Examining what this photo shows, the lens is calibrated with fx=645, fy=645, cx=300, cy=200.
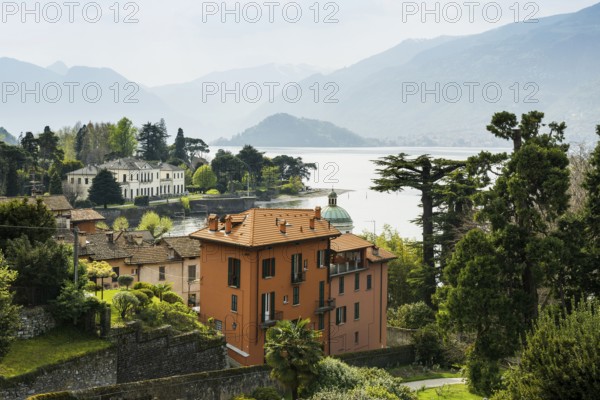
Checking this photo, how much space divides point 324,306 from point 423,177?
13.8 meters

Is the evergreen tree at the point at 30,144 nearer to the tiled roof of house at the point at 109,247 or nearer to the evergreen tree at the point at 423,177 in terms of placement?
the tiled roof of house at the point at 109,247

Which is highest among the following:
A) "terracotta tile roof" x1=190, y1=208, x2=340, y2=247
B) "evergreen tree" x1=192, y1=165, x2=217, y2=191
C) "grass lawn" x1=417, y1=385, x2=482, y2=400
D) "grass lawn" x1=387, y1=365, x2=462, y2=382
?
"evergreen tree" x1=192, y1=165, x2=217, y2=191

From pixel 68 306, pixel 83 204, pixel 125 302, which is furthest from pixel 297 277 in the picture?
pixel 83 204

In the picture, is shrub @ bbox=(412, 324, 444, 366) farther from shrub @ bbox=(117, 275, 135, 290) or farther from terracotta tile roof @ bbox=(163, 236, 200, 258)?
shrub @ bbox=(117, 275, 135, 290)

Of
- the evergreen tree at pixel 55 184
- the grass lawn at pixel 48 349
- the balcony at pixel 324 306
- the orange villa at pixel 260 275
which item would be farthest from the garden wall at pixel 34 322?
the evergreen tree at pixel 55 184

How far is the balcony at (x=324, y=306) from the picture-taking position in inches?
1335

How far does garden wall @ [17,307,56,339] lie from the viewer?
21.8 metres

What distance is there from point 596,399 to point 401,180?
29.2 m

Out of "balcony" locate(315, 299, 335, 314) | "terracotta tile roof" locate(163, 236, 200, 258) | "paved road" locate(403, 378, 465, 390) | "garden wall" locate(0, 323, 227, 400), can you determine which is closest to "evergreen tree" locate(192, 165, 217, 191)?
"terracotta tile roof" locate(163, 236, 200, 258)

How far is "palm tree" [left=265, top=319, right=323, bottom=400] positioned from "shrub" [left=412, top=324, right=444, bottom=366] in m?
14.4

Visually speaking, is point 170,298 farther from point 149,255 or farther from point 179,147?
point 179,147

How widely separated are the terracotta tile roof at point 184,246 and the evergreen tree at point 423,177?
12.6m

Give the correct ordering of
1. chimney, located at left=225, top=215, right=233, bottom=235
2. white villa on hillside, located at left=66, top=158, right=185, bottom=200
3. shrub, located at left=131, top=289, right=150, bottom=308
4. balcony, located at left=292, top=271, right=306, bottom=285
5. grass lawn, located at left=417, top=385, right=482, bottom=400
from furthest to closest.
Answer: white villa on hillside, located at left=66, top=158, right=185, bottom=200, balcony, located at left=292, top=271, right=306, bottom=285, chimney, located at left=225, top=215, right=233, bottom=235, grass lawn, located at left=417, top=385, right=482, bottom=400, shrub, located at left=131, top=289, right=150, bottom=308

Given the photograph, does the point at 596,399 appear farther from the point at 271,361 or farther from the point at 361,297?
the point at 361,297
